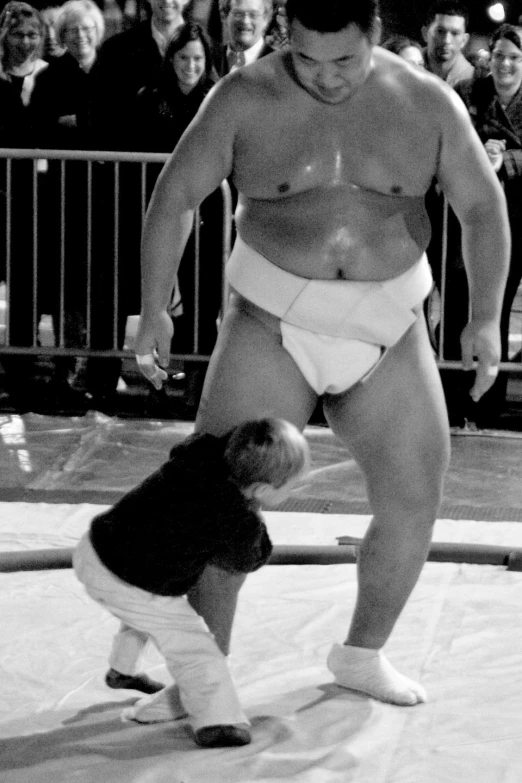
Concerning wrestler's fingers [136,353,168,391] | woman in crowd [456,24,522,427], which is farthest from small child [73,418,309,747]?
woman in crowd [456,24,522,427]

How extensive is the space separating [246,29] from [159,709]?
4.60m

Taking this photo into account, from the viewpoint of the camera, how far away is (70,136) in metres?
6.82

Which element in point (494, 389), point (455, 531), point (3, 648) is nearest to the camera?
point (3, 648)

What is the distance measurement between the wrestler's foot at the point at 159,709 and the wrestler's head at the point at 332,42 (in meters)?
1.31

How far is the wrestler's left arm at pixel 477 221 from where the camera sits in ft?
9.11

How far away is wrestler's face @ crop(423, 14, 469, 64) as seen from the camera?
274 inches

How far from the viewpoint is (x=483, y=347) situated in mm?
2902

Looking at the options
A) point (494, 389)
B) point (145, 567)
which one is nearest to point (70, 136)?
point (494, 389)

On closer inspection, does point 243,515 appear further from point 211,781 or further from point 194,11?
point 194,11

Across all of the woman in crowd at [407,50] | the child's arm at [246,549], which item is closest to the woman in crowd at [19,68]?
the woman in crowd at [407,50]

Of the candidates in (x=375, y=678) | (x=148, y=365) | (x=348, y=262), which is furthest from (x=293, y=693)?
(x=348, y=262)

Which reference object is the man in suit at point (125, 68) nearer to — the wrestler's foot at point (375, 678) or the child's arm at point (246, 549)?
the wrestler's foot at point (375, 678)

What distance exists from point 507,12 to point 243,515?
10.8m

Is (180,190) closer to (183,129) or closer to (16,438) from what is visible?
(16,438)
